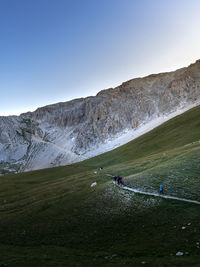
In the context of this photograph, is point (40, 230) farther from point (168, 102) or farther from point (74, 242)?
point (168, 102)

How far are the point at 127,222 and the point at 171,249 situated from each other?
9.06 m

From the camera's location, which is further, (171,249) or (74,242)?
(74,242)

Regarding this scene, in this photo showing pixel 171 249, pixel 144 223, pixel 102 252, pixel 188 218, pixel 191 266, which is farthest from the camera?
pixel 144 223

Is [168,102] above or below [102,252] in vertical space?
above

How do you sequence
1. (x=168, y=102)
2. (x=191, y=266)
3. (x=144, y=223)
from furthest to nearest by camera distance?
(x=168, y=102) → (x=144, y=223) → (x=191, y=266)

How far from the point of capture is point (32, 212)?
38875 millimetres

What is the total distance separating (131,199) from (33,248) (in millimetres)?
15819

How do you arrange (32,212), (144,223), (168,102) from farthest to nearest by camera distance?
(168,102) → (32,212) → (144,223)

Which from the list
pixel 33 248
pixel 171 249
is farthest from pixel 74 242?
pixel 171 249

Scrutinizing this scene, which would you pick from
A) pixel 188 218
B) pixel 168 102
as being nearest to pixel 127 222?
pixel 188 218

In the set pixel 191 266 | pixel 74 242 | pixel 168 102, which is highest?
pixel 168 102

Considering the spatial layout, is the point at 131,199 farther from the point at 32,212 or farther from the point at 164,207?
the point at 32,212

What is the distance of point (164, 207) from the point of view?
27859 millimetres

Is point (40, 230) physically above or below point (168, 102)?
below
